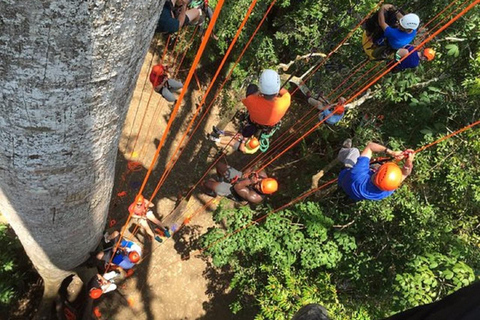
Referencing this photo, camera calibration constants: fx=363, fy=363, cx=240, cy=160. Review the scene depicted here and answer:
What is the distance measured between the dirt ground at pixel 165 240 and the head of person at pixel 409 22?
15.0ft

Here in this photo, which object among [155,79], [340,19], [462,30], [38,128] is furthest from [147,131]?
[38,128]

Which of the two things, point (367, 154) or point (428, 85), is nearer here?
point (367, 154)

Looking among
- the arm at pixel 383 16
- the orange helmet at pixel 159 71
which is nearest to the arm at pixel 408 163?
the arm at pixel 383 16

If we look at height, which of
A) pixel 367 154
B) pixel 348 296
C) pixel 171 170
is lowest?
pixel 171 170

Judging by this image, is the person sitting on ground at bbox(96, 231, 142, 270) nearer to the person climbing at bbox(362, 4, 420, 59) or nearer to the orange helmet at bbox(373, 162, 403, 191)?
the orange helmet at bbox(373, 162, 403, 191)

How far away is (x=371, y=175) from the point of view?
4012 mm

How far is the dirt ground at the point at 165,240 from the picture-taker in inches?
250

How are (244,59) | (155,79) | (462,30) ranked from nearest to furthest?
(462,30) → (155,79) → (244,59)

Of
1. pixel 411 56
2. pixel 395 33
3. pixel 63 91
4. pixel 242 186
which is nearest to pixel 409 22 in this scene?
pixel 395 33

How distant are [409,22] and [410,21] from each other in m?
0.01

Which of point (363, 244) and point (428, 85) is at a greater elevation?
point (428, 85)

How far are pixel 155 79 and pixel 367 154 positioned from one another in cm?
322

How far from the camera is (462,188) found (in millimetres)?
4109

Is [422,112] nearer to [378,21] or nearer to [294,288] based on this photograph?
[378,21]
